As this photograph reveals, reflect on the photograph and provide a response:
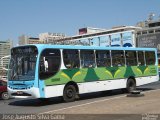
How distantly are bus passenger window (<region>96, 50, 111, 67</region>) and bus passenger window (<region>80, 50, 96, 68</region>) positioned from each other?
0.41 metres

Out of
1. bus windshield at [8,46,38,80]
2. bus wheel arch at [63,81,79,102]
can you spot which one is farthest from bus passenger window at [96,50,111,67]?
bus windshield at [8,46,38,80]

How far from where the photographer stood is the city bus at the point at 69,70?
16906mm

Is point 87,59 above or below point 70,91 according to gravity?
above

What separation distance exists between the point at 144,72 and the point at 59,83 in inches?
326

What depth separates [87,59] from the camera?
1978cm

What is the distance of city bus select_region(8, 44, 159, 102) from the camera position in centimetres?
1691

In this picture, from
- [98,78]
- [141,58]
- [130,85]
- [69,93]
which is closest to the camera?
[69,93]

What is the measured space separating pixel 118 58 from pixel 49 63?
6100 mm

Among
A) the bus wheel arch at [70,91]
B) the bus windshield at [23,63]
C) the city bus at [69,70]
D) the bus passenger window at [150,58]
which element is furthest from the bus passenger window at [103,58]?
the bus windshield at [23,63]

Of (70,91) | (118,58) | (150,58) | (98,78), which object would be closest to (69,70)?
(70,91)

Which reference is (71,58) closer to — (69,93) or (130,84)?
(69,93)

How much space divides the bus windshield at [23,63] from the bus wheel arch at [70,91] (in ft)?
7.06

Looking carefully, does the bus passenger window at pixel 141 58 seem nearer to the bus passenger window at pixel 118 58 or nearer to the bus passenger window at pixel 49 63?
the bus passenger window at pixel 118 58

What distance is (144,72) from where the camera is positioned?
79.6 feet
